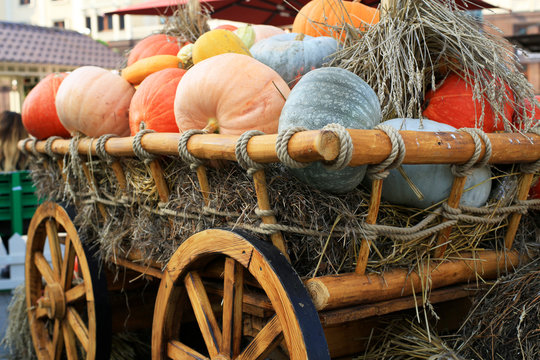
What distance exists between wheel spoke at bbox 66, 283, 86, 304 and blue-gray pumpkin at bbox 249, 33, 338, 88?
1.38 meters

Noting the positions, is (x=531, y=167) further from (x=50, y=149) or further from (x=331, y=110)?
(x=50, y=149)

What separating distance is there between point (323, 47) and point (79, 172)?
123 centimetres

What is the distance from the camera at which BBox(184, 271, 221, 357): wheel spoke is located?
1.72 meters

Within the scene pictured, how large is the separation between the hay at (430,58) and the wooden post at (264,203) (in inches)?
20.1

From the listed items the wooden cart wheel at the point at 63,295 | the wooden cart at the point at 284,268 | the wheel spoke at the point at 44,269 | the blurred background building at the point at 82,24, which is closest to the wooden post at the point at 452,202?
the wooden cart at the point at 284,268

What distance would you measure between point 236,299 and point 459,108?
957mm

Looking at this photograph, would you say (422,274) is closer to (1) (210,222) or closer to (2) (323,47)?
(1) (210,222)

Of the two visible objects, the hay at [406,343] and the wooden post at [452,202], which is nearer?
the wooden post at [452,202]

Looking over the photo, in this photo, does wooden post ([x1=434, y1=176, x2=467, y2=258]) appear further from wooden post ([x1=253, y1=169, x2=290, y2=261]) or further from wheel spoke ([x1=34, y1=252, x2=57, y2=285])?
wheel spoke ([x1=34, y1=252, x2=57, y2=285])

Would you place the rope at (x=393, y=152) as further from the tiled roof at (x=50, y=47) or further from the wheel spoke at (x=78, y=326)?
the tiled roof at (x=50, y=47)

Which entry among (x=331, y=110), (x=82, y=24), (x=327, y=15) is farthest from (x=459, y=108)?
(x=82, y=24)

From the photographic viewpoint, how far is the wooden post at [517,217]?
169 centimetres

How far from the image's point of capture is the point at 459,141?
143 cm

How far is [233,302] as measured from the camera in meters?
1.59
